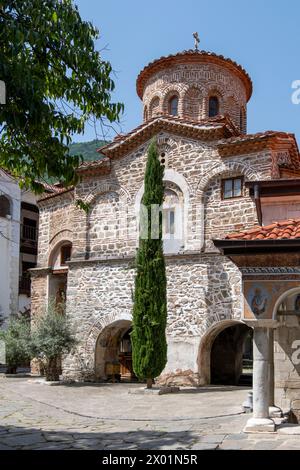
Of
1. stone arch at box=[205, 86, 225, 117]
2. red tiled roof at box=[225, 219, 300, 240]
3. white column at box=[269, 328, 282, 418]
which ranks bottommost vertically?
white column at box=[269, 328, 282, 418]

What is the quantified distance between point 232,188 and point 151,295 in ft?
11.9

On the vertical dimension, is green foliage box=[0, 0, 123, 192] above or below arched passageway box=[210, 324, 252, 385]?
above

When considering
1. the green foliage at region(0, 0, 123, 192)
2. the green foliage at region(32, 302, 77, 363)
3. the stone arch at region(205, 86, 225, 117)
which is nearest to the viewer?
the green foliage at region(0, 0, 123, 192)

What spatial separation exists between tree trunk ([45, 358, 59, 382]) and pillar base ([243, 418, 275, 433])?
30.7 feet

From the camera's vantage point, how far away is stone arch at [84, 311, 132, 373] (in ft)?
52.3

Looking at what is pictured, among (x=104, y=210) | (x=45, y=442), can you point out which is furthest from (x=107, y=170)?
(x=45, y=442)

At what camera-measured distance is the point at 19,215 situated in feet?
82.3

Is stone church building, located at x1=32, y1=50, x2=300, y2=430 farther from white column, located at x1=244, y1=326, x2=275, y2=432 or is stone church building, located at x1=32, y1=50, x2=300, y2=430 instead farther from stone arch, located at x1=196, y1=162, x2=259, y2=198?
white column, located at x1=244, y1=326, x2=275, y2=432

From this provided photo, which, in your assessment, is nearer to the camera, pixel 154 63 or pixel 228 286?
pixel 228 286

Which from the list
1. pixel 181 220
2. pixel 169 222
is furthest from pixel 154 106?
pixel 181 220

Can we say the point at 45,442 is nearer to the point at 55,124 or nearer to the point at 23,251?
the point at 55,124

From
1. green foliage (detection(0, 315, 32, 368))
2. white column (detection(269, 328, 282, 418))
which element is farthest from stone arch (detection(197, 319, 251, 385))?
white column (detection(269, 328, 282, 418))
